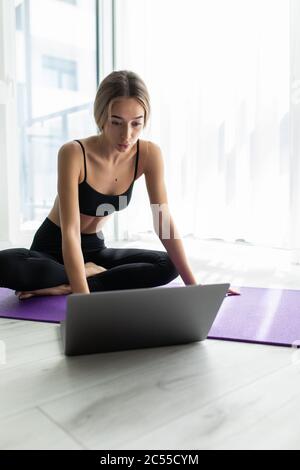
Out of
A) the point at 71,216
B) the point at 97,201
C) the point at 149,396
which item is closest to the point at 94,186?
the point at 97,201

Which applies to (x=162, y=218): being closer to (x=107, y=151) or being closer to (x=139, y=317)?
(x=107, y=151)

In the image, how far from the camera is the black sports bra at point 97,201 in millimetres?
1420

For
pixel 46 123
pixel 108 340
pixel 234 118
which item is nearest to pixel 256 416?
pixel 108 340

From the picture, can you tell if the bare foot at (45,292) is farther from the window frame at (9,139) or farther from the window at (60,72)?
the window at (60,72)

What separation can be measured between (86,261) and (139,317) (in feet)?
2.20

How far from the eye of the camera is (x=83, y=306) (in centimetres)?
89

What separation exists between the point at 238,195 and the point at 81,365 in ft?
6.30

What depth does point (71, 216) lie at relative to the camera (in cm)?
122

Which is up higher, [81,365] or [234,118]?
[234,118]

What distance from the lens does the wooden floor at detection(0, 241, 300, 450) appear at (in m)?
0.68

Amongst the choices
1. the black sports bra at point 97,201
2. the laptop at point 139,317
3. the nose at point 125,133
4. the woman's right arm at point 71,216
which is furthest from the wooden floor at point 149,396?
the nose at point 125,133

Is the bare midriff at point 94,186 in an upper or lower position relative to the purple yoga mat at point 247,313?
upper

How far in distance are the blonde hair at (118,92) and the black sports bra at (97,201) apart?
185 millimetres
